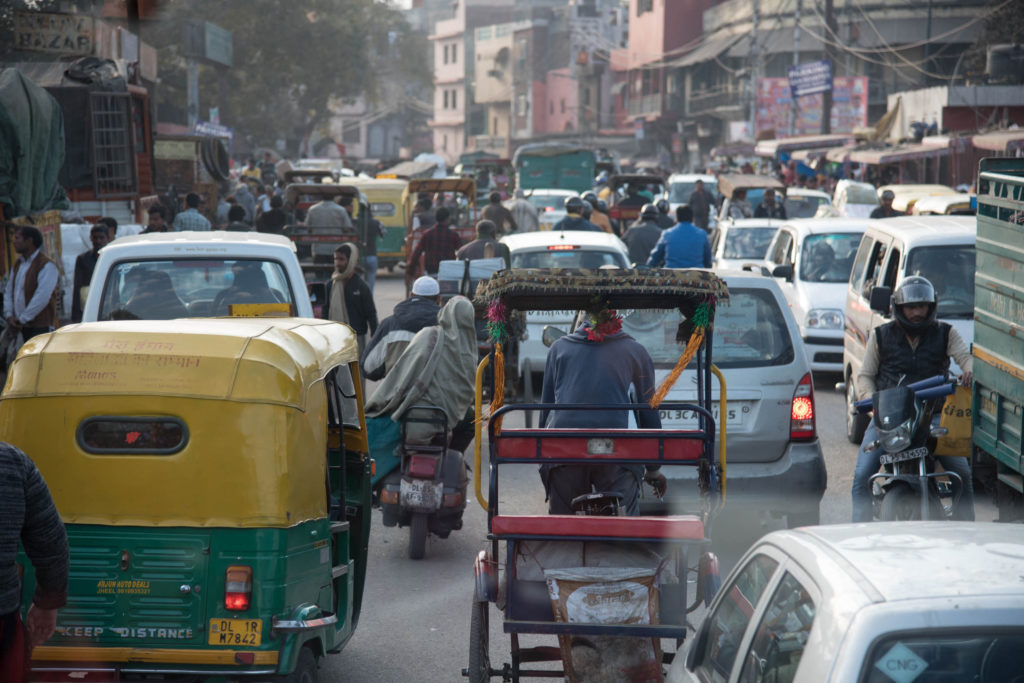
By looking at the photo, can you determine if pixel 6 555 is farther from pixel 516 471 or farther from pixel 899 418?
pixel 516 471

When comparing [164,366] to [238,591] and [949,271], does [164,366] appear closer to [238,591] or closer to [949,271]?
[238,591]

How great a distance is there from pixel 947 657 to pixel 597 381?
333cm

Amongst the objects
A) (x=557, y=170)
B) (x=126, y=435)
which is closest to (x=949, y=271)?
(x=126, y=435)

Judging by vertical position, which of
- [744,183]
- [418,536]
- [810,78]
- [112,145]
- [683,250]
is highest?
[810,78]

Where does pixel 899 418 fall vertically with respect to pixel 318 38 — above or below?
below

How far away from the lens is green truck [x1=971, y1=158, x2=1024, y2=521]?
6516 mm

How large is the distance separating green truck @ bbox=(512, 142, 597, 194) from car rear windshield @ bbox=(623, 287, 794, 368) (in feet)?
109

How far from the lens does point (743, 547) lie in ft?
26.4

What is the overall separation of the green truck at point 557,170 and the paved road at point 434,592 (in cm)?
3141

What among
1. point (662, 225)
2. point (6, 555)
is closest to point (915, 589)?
point (6, 555)

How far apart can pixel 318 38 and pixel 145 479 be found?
192 feet

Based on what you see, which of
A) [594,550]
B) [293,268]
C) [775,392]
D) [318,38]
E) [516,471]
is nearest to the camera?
[594,550]

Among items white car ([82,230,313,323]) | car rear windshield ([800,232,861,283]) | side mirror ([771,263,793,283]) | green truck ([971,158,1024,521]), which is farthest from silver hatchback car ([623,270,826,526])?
car rear windshield ([800,232,861,283])

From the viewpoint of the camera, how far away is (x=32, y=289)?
36.4ft
